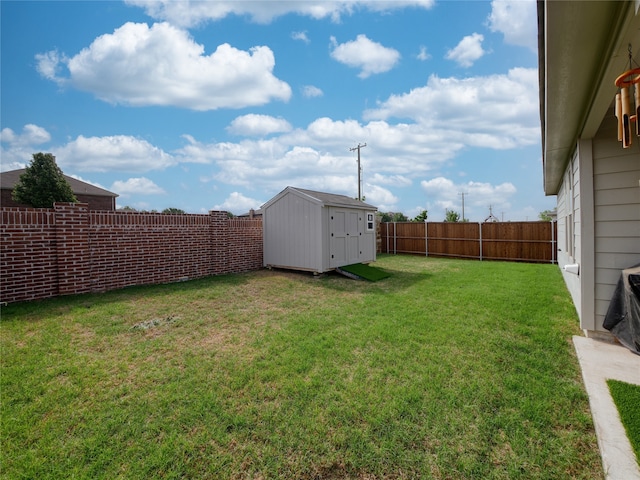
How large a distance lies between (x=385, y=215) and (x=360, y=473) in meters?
29.6

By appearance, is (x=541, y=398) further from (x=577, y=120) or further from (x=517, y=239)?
(x=517, y=239)

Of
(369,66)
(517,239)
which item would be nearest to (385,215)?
(517,239)

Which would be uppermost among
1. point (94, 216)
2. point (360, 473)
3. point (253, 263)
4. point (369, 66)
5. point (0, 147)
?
point (369, 66)

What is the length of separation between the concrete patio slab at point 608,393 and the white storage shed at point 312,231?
19.2 feet

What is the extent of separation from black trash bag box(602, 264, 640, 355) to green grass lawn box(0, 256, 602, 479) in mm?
500

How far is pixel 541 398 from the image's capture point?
2.39 metres

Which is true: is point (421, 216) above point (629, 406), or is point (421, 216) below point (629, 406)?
above

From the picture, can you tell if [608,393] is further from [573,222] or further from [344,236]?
[344,236]

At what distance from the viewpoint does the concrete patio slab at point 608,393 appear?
5.53 ft

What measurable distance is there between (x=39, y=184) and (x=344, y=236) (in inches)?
672

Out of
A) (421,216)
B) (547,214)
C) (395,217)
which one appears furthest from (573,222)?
(395,217)

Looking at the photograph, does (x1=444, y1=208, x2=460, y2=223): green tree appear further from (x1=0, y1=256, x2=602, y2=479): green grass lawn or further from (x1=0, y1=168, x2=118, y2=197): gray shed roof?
(x1=0, y1=168, x2=118, y2=197): gray shed roof

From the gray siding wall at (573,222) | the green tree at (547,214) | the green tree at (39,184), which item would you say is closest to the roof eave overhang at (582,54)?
the gray siding wall at (573,222)

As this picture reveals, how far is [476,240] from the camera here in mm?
12797
